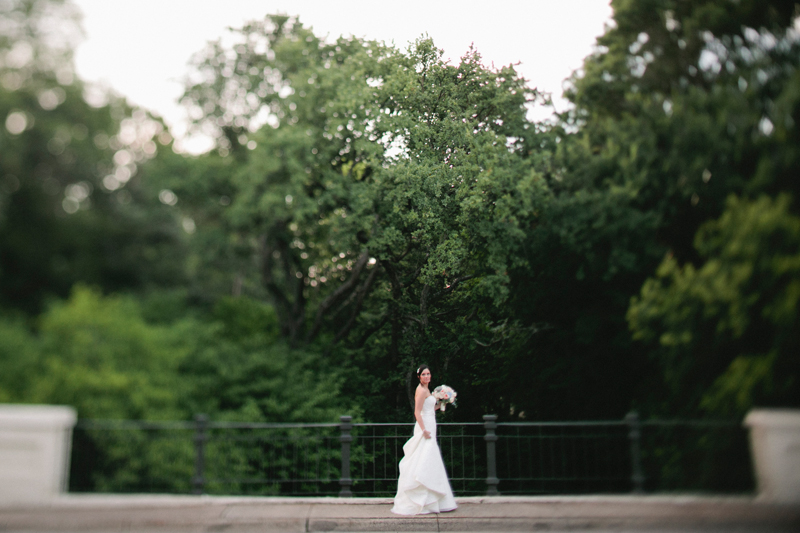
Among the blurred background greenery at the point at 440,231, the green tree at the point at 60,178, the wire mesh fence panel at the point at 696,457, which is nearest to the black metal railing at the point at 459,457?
the wire mesh fence panel at the point at 696,457

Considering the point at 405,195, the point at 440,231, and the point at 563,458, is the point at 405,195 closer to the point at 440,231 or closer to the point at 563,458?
the point at 440,231

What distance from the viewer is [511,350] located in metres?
7.38

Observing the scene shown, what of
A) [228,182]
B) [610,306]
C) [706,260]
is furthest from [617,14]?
[228,182]

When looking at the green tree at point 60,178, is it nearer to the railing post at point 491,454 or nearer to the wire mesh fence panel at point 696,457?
the railing post at point 491,454

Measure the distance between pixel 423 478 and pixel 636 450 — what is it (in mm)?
2832

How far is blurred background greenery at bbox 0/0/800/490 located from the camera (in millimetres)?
5824

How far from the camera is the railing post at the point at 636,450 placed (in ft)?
20.5

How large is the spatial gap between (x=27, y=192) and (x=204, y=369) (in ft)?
17.4

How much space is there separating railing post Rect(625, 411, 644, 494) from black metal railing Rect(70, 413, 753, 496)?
0.01 metres

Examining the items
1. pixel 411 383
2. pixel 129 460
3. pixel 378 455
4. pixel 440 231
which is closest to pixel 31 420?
pixel 129 460

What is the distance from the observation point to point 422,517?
5953 mm

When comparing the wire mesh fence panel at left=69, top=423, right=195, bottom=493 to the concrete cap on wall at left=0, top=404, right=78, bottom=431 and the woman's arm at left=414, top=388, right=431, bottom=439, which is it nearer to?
the concrete cap on wall at left=0, top=404, right=78, bottom=431

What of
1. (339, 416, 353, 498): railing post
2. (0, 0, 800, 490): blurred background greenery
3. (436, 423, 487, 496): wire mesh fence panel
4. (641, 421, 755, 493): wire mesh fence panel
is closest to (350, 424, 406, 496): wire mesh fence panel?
(0, 0, 800, 490): blurred background greenery

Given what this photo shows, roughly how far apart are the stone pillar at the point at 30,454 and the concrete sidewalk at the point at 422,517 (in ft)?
0.62
